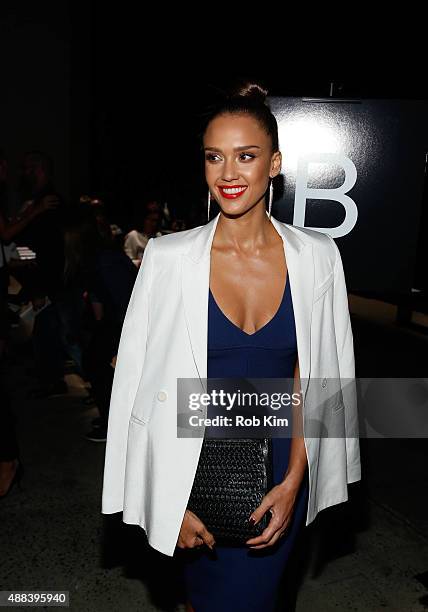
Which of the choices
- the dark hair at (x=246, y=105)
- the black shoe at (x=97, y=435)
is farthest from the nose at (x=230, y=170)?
the black shoe at (x=97, y=435)

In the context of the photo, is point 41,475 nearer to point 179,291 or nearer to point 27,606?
point 27,606

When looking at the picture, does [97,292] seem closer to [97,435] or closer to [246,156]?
[97,435]

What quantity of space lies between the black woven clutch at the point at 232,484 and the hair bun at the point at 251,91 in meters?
1.09

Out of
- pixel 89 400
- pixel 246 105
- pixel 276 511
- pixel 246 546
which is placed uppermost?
pixel 246 105

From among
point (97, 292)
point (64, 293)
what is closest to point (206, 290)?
point (97, 292)

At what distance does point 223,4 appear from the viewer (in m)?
7.16

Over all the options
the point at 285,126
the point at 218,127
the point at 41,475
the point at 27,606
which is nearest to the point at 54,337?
the point at 41,475

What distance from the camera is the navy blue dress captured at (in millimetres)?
1749

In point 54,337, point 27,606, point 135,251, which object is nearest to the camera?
point 27,606

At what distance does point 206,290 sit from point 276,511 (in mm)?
688

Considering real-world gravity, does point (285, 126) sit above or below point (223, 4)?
below

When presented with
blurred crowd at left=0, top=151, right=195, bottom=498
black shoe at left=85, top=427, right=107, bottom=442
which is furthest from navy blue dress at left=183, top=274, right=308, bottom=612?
black shoe at left=85, top=427, right=107, bottom=442

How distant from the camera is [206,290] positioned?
1751mm

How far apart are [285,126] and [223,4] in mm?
5680
